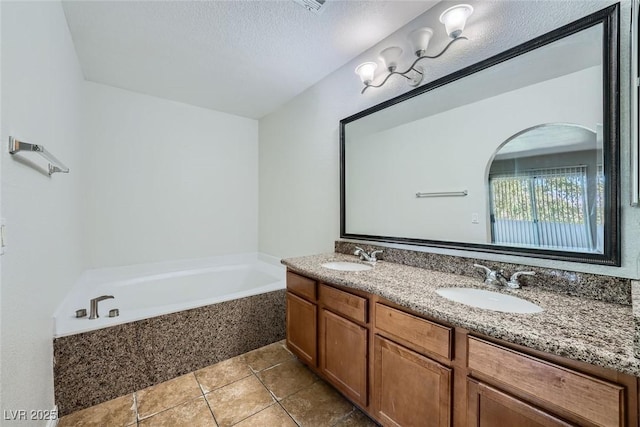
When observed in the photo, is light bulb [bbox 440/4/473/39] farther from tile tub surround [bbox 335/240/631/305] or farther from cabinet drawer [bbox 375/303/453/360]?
cabinet drawer [bbox 375/303/453/360]

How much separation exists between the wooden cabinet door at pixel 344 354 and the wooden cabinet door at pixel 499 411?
1.75 ft

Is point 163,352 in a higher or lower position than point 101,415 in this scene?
higher

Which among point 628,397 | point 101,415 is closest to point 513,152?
point 628,397

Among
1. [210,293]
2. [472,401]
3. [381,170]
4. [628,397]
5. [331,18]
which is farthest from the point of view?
[210,293]

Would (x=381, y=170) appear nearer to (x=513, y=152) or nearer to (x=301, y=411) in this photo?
(x=513, y=152)

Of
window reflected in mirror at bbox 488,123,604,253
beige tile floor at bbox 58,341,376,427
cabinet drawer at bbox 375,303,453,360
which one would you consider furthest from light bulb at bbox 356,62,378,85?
beige tile floor at bbox 58,341,376,427

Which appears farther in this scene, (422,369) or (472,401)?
(422,369)

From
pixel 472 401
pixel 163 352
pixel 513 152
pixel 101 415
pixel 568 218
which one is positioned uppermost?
pixel 513 152

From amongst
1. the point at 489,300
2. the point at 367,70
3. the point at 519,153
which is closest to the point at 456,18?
the point at 367,70

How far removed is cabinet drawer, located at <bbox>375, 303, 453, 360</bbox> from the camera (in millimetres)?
1032

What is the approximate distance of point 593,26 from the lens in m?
1.09

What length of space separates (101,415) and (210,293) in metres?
1.49

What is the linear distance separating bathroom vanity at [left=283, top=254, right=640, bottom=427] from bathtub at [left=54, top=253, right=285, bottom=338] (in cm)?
113

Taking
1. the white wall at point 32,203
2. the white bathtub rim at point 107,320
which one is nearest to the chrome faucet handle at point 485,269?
the white bathtub rim at point 107,320
